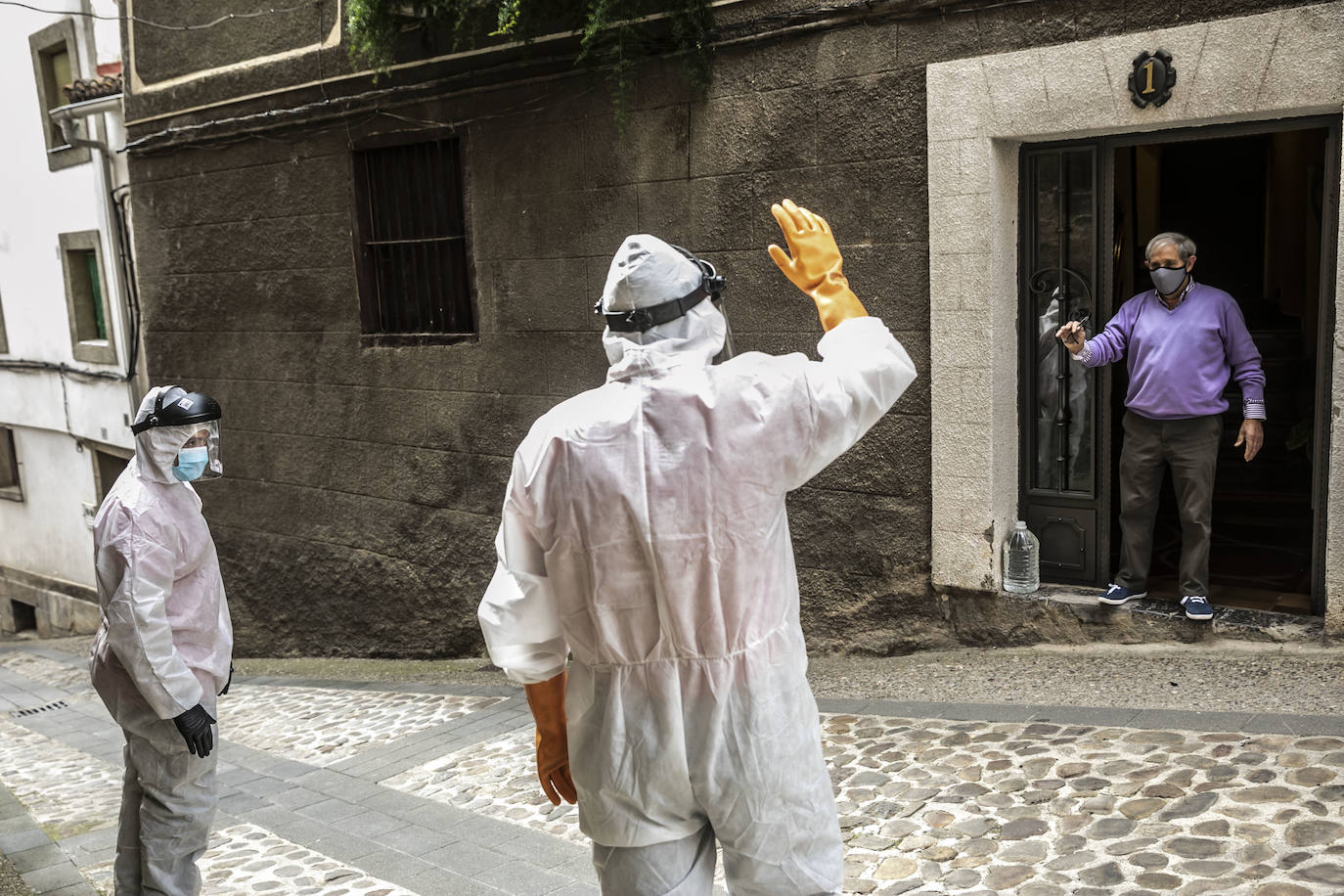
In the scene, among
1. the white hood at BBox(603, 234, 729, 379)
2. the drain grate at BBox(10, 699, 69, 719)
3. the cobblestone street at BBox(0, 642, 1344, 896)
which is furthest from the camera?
the drain grate at BBox(10, 699, 69, 719)

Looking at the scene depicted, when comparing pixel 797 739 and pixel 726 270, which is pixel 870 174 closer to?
pixel 726 270

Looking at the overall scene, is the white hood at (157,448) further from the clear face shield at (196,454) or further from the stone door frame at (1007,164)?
the stone door frame at (1007,164)

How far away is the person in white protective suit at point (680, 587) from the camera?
2721mm

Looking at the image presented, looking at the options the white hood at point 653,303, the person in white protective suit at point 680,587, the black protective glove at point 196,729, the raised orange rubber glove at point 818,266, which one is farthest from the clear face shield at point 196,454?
the raised orange rubber glove at point 818,266

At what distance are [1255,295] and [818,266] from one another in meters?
8.06

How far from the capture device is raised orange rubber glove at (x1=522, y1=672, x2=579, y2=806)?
2.95 meters

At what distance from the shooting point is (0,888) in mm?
4566

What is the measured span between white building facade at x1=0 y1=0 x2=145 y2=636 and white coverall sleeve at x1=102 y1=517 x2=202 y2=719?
339 inches

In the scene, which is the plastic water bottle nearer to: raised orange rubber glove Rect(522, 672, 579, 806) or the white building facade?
raised orange rubber glove Rect(522, 672, 579, 806)

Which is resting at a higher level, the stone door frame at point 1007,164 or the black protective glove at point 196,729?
the stone door frame at point 1007,164

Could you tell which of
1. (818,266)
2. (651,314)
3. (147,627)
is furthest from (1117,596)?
(147,627)

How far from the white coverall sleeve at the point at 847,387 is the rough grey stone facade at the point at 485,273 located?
336 centimetres

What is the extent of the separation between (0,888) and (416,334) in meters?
4.93

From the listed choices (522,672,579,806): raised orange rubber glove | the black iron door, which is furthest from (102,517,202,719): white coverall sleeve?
the black iron door
